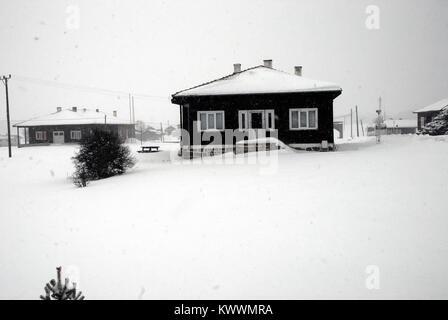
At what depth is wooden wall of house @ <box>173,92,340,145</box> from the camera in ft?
68.2

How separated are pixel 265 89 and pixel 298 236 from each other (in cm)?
1503

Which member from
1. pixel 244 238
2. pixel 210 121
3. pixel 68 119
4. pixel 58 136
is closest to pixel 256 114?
pixel 210 121

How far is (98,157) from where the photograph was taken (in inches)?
626

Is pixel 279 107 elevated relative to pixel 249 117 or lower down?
elevated

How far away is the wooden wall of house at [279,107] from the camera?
68.2 feet

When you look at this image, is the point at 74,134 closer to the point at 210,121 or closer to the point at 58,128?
the point at 58,128

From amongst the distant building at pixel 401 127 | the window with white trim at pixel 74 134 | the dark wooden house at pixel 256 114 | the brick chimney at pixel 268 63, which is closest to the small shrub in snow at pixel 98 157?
the dark wooden house at pixel 256 114

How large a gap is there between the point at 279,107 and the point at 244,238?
1545 centimetres

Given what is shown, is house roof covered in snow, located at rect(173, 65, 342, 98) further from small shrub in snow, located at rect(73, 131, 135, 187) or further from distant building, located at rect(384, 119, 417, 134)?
distant building, located at rect(384, 119, 417, 134)

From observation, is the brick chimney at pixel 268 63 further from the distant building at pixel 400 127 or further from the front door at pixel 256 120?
the distant building at pixel 400 127

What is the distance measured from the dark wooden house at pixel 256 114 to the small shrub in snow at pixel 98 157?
6236mm

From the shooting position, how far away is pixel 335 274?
5785mm

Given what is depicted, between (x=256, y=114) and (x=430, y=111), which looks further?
(x=430, y=111)

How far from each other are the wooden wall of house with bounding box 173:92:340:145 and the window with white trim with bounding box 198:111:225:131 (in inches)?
11.1
